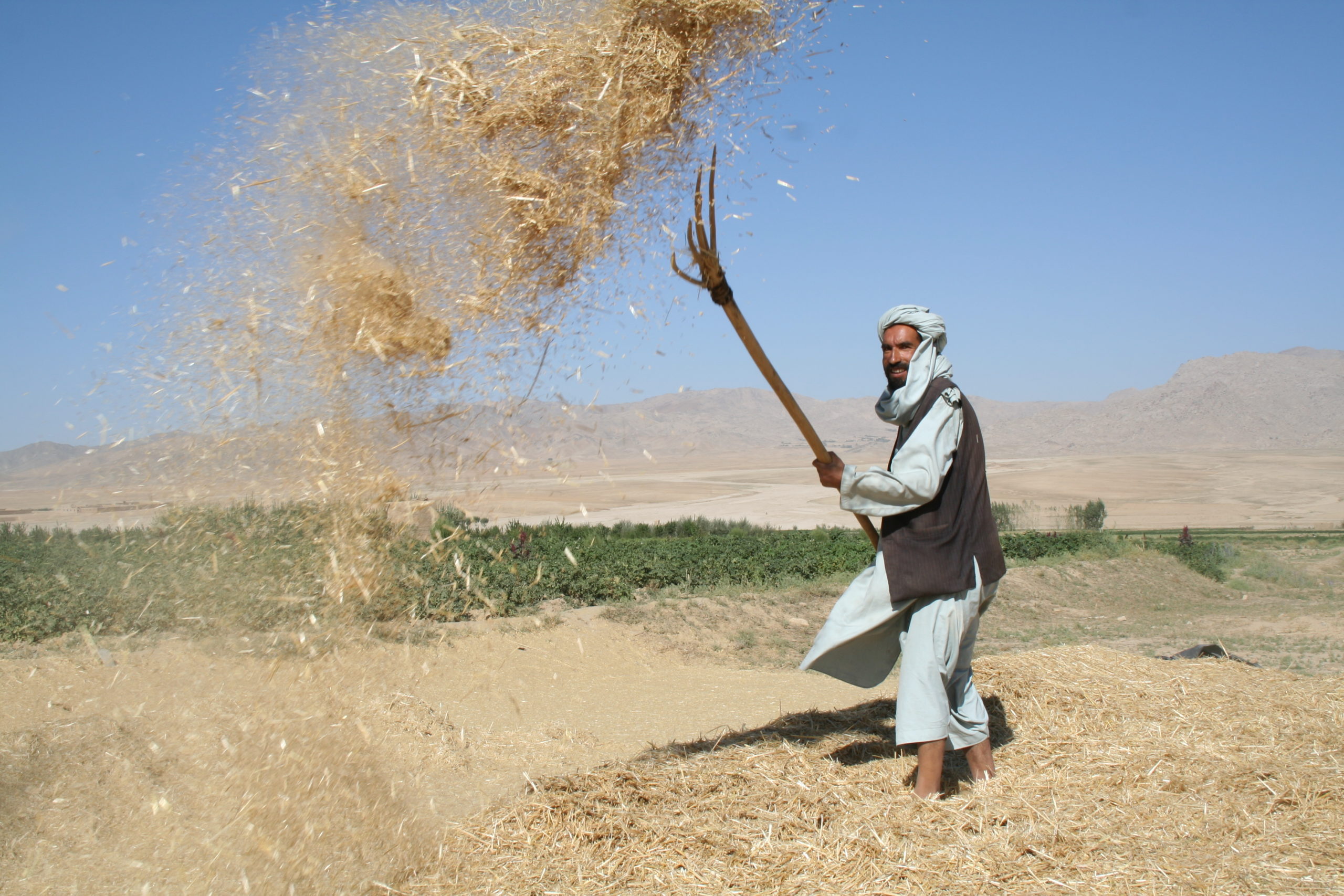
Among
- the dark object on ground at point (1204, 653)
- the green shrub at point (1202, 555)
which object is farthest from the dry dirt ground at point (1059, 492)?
the dark object on ground at point (1204, 653)

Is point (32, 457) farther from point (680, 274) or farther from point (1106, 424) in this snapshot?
point (1106, 424)

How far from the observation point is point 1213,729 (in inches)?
130

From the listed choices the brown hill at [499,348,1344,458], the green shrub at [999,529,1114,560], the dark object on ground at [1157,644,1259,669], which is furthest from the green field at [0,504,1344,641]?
the brown hill at [499,348,1344,458]

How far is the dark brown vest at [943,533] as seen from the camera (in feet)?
9.26

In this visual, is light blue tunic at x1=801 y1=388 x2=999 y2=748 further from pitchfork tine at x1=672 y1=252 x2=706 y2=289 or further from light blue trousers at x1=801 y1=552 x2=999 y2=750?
pitchfork tine at x1=672 y1=252 x2=706 y2=289

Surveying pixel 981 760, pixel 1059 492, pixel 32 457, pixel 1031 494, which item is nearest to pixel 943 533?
pixel 981 760

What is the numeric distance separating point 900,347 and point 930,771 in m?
1.32

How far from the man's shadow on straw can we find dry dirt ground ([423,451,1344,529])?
16.5 meters

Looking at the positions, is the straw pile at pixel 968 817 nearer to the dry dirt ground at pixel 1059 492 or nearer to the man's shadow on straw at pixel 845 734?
the man's shadow on straw at pixel 845 734

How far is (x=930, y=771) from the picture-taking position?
2.77m

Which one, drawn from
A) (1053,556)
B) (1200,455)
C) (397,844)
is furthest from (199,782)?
(1200,455)

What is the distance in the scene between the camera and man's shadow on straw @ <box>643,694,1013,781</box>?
3330mm

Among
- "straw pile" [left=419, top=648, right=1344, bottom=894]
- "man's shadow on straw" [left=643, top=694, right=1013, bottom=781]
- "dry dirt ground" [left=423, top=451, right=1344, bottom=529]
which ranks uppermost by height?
"straw pile" [left=419, top=648, right=1344, bottom=894]

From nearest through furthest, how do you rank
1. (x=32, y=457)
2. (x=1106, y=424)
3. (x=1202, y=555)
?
1. (x=1202, y=555)
2. (x=32, y=457)
3. (x=1106, y=424)
